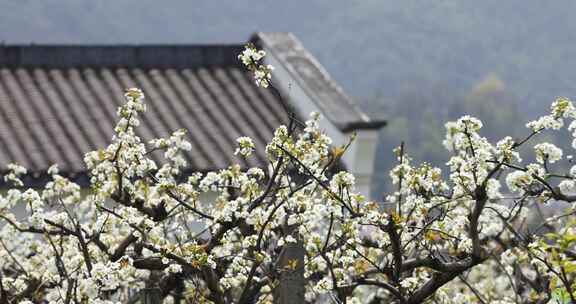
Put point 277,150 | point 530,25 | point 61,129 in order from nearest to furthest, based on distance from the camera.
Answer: point 277,150, point 61,129, point 530,25

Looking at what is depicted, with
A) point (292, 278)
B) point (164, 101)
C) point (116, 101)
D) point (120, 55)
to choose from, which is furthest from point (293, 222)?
point (120, 55)

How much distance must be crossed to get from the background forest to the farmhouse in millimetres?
65489

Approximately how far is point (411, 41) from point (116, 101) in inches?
4097

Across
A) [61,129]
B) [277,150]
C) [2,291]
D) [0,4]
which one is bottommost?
[2,291]

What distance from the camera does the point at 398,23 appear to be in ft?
387

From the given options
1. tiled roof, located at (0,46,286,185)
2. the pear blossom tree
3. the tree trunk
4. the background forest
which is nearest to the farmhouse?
tiled roof, located at (0,46,286,185)

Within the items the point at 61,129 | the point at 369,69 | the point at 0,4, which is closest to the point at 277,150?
the point at 61,129

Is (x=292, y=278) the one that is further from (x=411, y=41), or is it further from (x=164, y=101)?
(x=411, y=41)

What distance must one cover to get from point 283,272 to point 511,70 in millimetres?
115756

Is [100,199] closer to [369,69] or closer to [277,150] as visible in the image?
[277,150]

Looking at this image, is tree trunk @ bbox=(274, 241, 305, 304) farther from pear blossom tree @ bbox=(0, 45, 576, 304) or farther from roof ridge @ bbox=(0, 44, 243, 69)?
roof ridge @ bbox=(0, 44, 243, 69)

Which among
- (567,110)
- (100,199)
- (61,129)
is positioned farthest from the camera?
(61,129)

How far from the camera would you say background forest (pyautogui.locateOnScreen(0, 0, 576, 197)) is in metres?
95.1

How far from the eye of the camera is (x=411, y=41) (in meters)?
120
